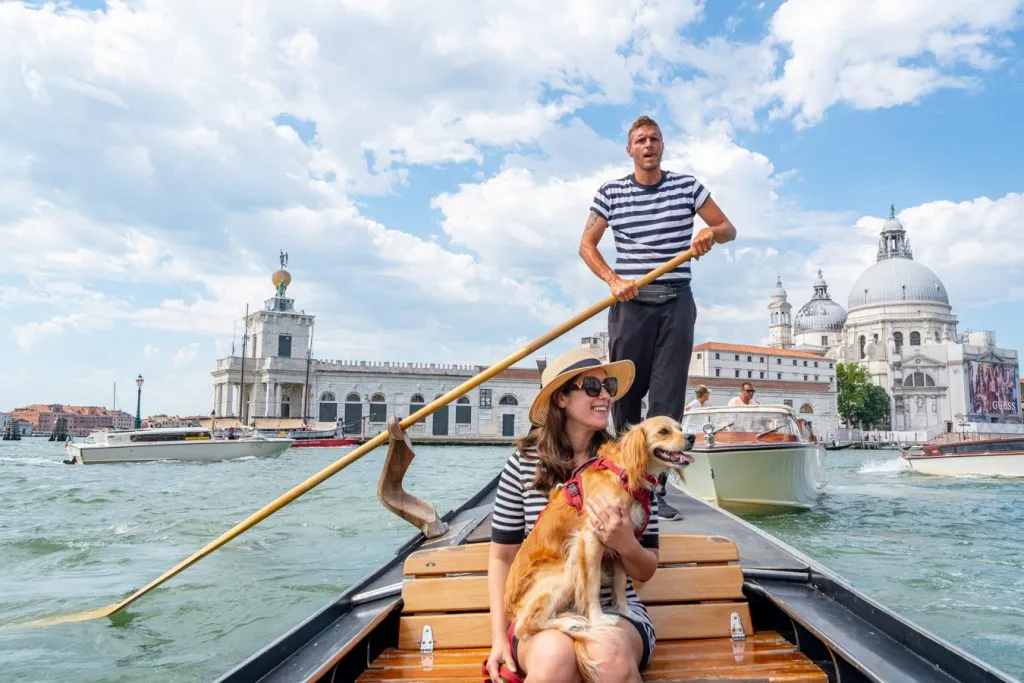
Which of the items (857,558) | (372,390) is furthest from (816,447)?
(372,390)

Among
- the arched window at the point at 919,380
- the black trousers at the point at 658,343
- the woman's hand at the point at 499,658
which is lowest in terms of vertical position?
the woman's hand at the point at 499,658

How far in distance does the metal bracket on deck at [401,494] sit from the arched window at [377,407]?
4700 centimetres

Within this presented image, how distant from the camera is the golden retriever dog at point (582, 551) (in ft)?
5.50

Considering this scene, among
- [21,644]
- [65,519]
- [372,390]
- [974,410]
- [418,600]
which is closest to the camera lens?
[418,600]

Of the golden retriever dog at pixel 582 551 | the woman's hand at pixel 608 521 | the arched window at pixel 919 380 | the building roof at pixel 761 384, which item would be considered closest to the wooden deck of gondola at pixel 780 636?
the golden retriever dog at pixel 582 551

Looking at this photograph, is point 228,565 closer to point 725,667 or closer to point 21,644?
point 21,644

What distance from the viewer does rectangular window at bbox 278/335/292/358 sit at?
163 ft

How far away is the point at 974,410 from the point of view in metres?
61.2

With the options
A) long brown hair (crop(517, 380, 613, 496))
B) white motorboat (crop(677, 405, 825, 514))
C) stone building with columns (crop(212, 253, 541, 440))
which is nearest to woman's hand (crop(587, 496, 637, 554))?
long brown hair (crop(517, 380, 613, 496))

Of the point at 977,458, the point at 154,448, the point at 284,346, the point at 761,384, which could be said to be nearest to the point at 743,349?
the point at 761,384

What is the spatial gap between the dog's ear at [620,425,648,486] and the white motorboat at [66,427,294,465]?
25.4m

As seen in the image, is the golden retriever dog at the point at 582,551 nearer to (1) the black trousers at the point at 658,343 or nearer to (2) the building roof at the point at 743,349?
(1) the black trousers at the point at 658,343

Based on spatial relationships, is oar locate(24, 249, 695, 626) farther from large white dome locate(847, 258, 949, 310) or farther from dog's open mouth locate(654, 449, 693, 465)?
large white dome locate(847, 258, 949, 310)

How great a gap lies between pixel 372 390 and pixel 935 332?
51.9 m
